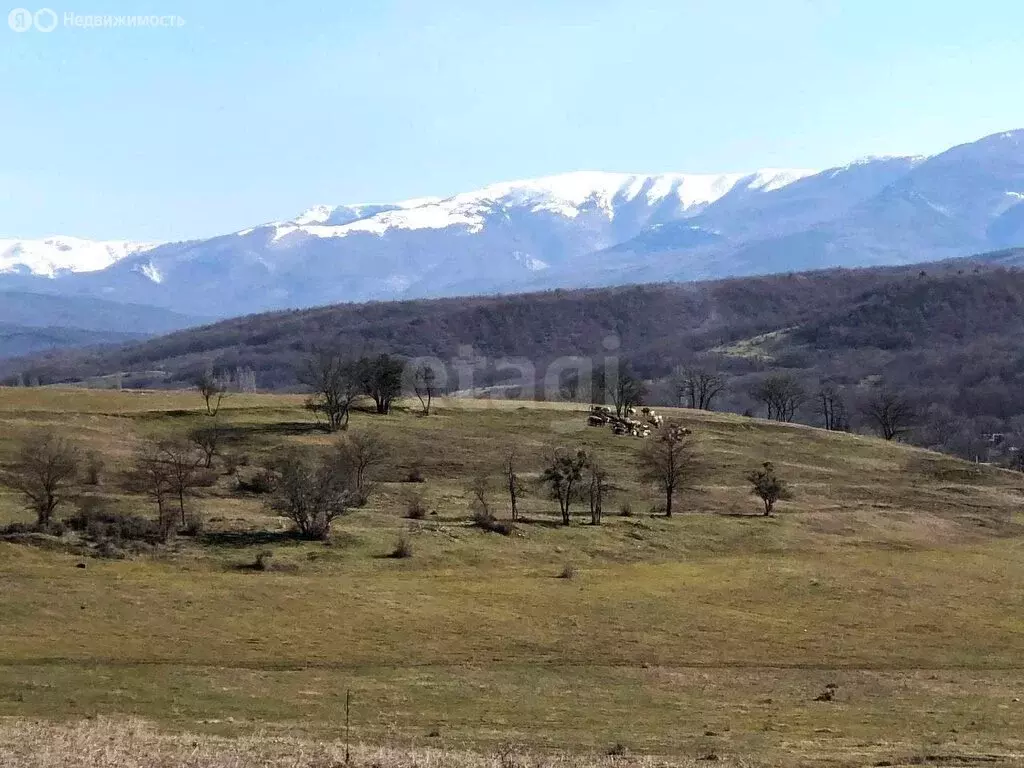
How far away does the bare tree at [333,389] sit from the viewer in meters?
106

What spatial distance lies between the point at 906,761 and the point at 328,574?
35.9 m

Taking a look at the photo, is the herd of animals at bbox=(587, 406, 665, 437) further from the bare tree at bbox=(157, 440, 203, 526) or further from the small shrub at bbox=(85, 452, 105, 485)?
the small shrub at bbox=(85, 452, 105, 485)

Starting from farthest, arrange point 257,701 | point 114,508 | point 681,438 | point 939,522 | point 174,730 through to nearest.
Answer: point 681,438
point 939,522
point 114,508
point 257,701
point 174,730

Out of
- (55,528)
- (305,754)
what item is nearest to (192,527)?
(55,528)

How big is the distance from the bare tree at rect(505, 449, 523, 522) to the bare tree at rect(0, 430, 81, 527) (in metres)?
28.6

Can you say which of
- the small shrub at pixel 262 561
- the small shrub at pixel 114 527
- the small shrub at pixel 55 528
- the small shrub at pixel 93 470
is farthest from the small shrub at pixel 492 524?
the small shrub at pixel 93 470

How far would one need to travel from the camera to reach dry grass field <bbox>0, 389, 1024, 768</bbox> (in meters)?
27.0

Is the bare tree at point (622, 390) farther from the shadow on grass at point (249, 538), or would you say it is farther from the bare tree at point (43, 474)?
the shadow on grass at point (249, 538)

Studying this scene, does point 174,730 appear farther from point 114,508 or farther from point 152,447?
point 152,447

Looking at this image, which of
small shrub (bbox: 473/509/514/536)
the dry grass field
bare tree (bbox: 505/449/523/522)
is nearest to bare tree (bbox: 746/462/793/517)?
the dry grass field

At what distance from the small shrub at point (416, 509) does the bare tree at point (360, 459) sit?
3522 millimetres

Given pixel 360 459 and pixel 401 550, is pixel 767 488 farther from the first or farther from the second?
pixel 401 550

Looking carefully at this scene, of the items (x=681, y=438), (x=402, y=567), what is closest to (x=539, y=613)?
(x=402, y=567)

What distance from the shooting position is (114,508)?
6469 cm
